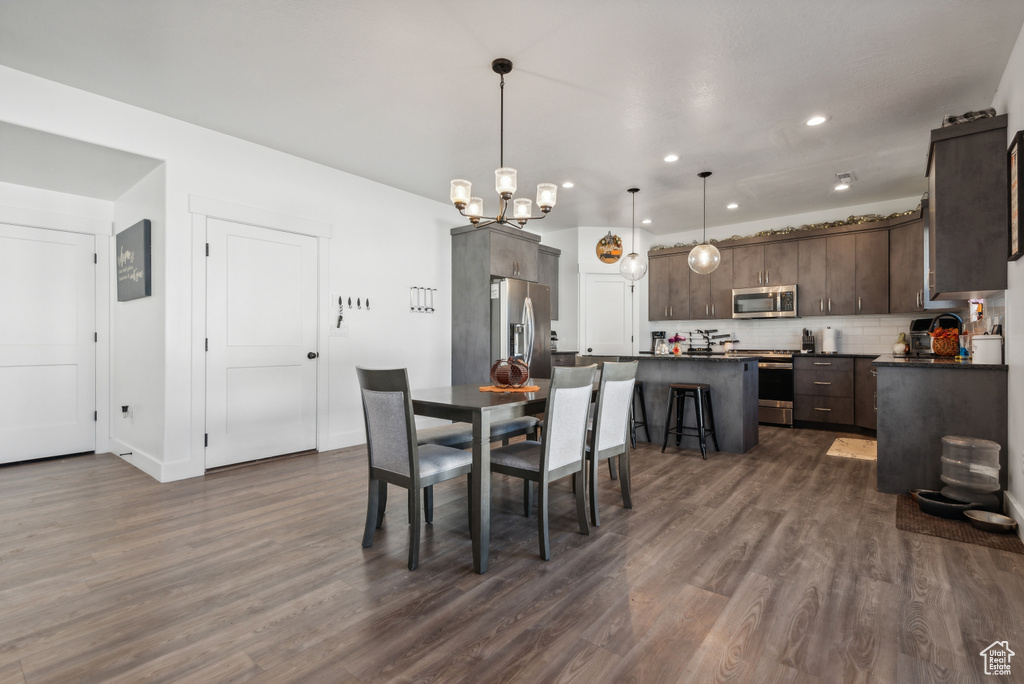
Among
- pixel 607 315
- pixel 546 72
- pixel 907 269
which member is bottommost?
pixel 607 315

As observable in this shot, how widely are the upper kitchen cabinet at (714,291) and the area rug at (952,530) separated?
413 cm

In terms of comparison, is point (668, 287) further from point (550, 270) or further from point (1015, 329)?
point (1015, 329)

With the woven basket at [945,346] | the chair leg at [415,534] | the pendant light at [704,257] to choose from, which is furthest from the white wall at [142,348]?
the woven basket at [945,346]

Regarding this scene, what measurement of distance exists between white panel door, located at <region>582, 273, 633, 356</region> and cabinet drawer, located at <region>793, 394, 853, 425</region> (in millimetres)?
2231

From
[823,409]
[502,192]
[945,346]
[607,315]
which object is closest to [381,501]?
[502,192]

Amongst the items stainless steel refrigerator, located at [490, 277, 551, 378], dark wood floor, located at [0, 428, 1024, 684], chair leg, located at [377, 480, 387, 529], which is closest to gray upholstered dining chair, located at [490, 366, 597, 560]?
dark wood floor, located at [0, 428, 1024, 684]

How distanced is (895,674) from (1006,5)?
307 cm

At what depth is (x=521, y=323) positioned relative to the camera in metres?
5.63

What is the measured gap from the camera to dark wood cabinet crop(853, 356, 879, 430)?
210 inches

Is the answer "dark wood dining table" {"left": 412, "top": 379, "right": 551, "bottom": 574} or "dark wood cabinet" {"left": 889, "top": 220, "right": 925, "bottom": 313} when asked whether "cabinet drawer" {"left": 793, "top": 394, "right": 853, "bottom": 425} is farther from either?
"dark wood dining table" {"left": 412, "top": 379, "right": 551, "bottom": 574}

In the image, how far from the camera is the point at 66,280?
14.2 feet

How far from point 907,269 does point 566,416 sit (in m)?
5.12

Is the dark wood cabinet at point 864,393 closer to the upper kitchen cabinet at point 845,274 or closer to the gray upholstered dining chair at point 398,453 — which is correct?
the upper kitchen cabinet at point 845,274

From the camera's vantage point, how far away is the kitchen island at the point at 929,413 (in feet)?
9.62
